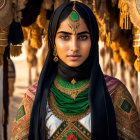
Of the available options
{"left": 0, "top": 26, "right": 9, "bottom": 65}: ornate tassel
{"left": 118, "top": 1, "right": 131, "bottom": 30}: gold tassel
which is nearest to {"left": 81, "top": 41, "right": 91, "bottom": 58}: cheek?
{"left": 118, "top": 1, "right": 131, "bottom": 30}: gold tassel

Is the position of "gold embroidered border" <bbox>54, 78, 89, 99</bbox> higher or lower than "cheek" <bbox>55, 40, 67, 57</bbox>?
lower

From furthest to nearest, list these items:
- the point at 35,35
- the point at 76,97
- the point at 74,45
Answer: the point at 35,35 < the point at 76,97 < the point at 74,45

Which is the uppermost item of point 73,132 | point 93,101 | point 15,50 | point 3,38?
point 3,38

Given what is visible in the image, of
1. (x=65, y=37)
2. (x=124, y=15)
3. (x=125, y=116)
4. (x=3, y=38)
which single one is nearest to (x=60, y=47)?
(x=65, y=37)

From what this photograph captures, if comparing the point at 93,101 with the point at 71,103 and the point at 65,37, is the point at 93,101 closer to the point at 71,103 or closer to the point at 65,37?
the point at 71,103

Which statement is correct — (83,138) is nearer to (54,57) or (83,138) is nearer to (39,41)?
(54,57)

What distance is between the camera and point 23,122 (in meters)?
1.99

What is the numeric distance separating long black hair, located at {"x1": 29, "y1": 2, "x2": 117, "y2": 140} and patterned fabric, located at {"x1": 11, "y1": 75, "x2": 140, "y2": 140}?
0.08 metres

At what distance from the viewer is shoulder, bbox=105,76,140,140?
1924 millimetres

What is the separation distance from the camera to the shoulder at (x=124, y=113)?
1924mm

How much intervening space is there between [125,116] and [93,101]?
0.28 meters

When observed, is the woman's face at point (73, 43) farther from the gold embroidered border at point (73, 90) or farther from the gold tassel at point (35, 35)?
the gold tassel at point (35, 35)

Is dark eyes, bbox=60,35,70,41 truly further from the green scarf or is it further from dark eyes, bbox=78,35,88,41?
the green scarf

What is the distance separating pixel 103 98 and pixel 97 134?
0.81 ft
